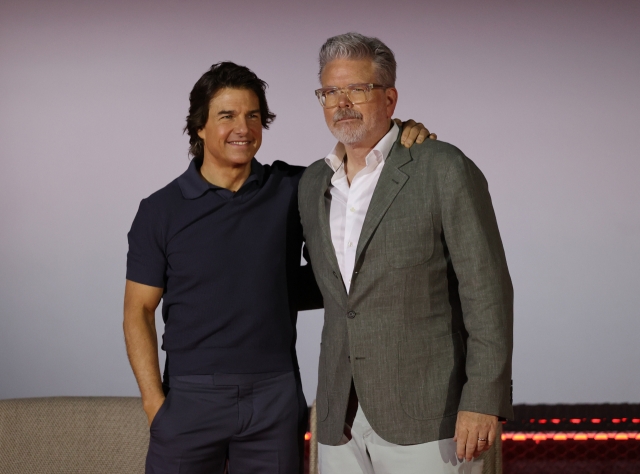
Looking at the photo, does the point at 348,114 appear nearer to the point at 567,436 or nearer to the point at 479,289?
the point at 479,289

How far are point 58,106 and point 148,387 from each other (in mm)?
2322

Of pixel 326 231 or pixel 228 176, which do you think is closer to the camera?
pixel 326 231

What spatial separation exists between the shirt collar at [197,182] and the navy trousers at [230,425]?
1.69ft

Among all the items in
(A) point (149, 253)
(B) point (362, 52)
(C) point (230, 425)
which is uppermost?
(B) point (362, 52)

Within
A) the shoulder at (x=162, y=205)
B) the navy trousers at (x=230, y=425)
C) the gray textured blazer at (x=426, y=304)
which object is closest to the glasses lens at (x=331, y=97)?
the gray textured blazer at (x=426, y=304)

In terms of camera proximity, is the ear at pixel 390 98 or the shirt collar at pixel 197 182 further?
the shirt collar at pixel 197 182

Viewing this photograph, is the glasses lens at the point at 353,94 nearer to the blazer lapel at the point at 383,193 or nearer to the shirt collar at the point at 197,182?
the blazer lapel at the point at 383,193

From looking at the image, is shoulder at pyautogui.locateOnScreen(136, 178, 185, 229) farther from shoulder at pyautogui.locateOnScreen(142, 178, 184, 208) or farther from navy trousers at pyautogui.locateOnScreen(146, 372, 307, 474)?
navy trousers at pyautogui.locateOnScreen(146, 372, 307, 474)

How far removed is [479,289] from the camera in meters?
1.88

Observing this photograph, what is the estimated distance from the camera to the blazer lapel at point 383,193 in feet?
6.44

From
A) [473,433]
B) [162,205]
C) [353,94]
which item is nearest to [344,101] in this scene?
[353,94]

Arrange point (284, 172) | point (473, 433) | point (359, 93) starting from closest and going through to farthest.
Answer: point (473, 433)
point (359, 93)
point (284, 172)

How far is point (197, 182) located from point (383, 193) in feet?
2.02

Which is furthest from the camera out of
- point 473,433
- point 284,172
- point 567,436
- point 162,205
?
point 567,436
